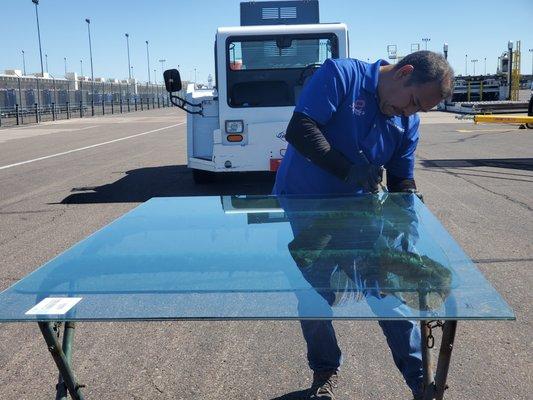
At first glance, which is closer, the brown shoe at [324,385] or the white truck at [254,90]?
the brown shoe at [324,385]

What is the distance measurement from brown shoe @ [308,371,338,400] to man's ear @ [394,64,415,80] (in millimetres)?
1445

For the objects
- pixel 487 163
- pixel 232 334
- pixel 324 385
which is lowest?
pixel 487 163

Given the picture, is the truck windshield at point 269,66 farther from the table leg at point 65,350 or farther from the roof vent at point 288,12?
the table leg at point 65,350

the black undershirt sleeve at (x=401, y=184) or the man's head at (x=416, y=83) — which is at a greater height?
the man's head at (x=416, y=83)

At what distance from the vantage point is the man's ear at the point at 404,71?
8.74 ft

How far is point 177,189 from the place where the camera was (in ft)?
34.2

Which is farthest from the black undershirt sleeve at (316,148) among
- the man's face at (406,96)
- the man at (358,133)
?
the man's face at (406,96)

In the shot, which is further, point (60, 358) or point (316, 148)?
point (316, 148)

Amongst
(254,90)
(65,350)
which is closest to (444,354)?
(65,350)

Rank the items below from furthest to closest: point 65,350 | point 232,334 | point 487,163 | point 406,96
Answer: point 487,163
point 232,334
point 406,96
point 65,350

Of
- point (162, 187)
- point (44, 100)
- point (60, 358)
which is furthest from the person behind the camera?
point (44, 100)

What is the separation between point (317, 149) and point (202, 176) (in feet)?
26.4

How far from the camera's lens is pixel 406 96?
2.73m

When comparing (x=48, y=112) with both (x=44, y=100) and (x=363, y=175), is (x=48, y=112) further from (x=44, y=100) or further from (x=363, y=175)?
(x=363, y=175)
